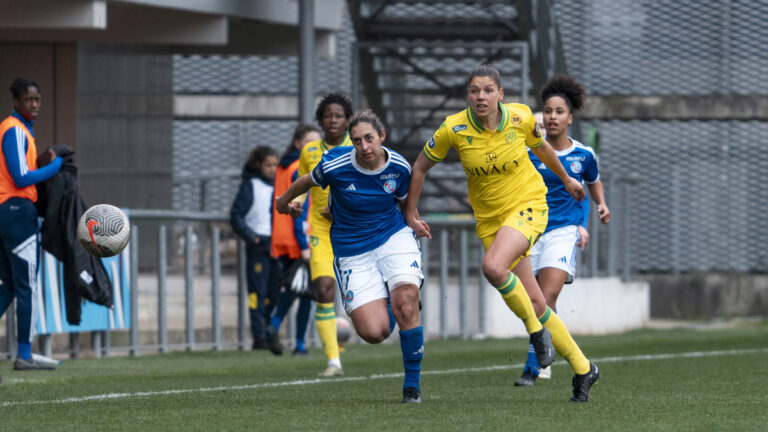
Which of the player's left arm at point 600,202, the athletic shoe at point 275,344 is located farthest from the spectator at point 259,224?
the player's left arm at point 600,202

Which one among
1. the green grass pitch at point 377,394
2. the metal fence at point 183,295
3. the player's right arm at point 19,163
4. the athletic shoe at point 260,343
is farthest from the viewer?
the athletic shoe at point 260,343

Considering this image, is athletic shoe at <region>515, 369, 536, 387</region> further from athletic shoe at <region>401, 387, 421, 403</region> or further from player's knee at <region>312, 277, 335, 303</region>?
player's knee at <region>312, 277, 335, 303</region>

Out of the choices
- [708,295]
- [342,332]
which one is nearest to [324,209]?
[342,332]

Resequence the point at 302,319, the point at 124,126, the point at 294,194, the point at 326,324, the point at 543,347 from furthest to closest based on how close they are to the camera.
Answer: the point at 124,126, the point at 302,319, the point at 326,324, the point at 294,194, the point at 543,347

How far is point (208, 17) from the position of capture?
46.7 feet

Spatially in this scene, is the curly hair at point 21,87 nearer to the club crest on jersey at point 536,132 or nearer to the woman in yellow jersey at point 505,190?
the woman in yellow jersey at point 505,190

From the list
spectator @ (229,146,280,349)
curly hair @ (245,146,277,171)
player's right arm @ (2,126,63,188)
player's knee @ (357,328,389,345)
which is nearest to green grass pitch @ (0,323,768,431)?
player's knee @ (357,328,389,345)

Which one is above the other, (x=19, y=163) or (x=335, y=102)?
(x=335, y=102)

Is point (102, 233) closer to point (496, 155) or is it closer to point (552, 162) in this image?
point (496, 155)

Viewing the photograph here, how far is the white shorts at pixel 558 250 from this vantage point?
9000 millimetres

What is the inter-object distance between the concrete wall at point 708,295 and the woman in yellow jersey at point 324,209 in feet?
36.5

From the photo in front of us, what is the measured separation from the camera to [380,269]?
26.0 ft

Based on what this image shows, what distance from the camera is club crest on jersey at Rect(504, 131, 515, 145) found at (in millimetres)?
7789

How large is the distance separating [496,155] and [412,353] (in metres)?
1.23
